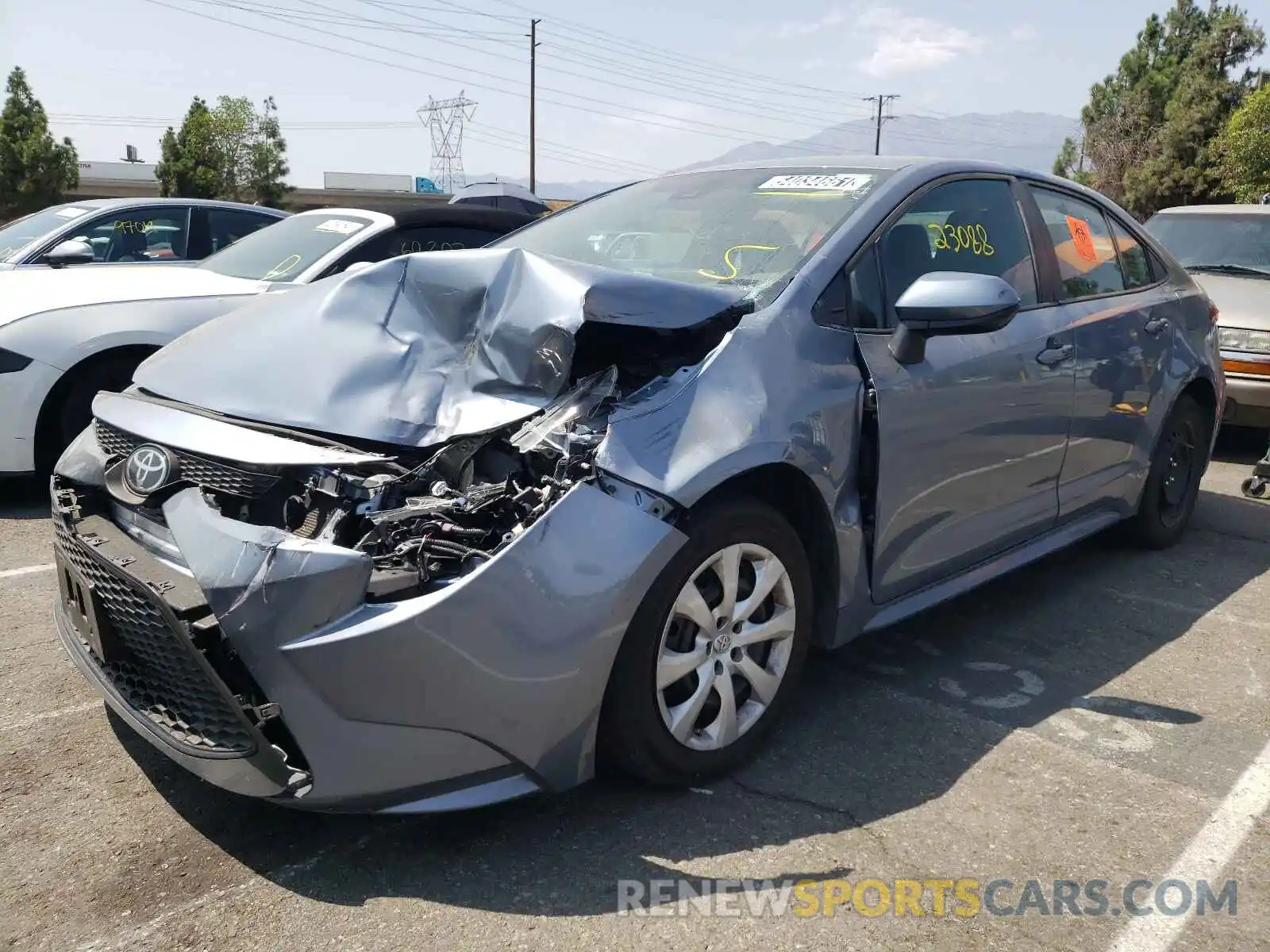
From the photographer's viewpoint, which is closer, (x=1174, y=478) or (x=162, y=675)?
(x=162, y=675)

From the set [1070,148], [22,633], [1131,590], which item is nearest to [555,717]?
[22,633]

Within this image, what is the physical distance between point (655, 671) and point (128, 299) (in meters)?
4.11

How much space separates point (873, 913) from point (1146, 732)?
1408mm

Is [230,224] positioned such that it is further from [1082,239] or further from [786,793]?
[786,793]

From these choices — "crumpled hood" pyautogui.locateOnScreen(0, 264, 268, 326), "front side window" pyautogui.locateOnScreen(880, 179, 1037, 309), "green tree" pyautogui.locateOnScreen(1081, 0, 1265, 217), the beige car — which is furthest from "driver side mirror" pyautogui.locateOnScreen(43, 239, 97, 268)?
"green tree" pyautogui.locateOnScreen(1081, 0, 1265, 217)

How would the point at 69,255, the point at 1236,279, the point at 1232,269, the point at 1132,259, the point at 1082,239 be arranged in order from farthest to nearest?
the point at 1232,269
the point at 1236,279
the point at 69,255
the point at 1132,259
the point at 1082,239

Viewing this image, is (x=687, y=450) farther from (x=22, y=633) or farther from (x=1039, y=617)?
(x=22, y=633)

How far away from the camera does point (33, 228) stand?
715cm

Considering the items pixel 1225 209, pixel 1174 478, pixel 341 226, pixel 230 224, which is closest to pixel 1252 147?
pixel 1225 209

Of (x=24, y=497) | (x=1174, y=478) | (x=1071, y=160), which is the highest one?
(x=1071, y=160)

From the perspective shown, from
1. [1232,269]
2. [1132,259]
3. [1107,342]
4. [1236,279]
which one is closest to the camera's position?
[1107,342]

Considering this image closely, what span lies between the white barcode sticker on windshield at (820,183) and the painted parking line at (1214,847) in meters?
2.09

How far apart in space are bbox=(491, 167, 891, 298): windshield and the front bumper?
109 centimetres

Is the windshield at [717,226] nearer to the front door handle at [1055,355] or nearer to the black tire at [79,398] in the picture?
the front door handle at [1055,355]
